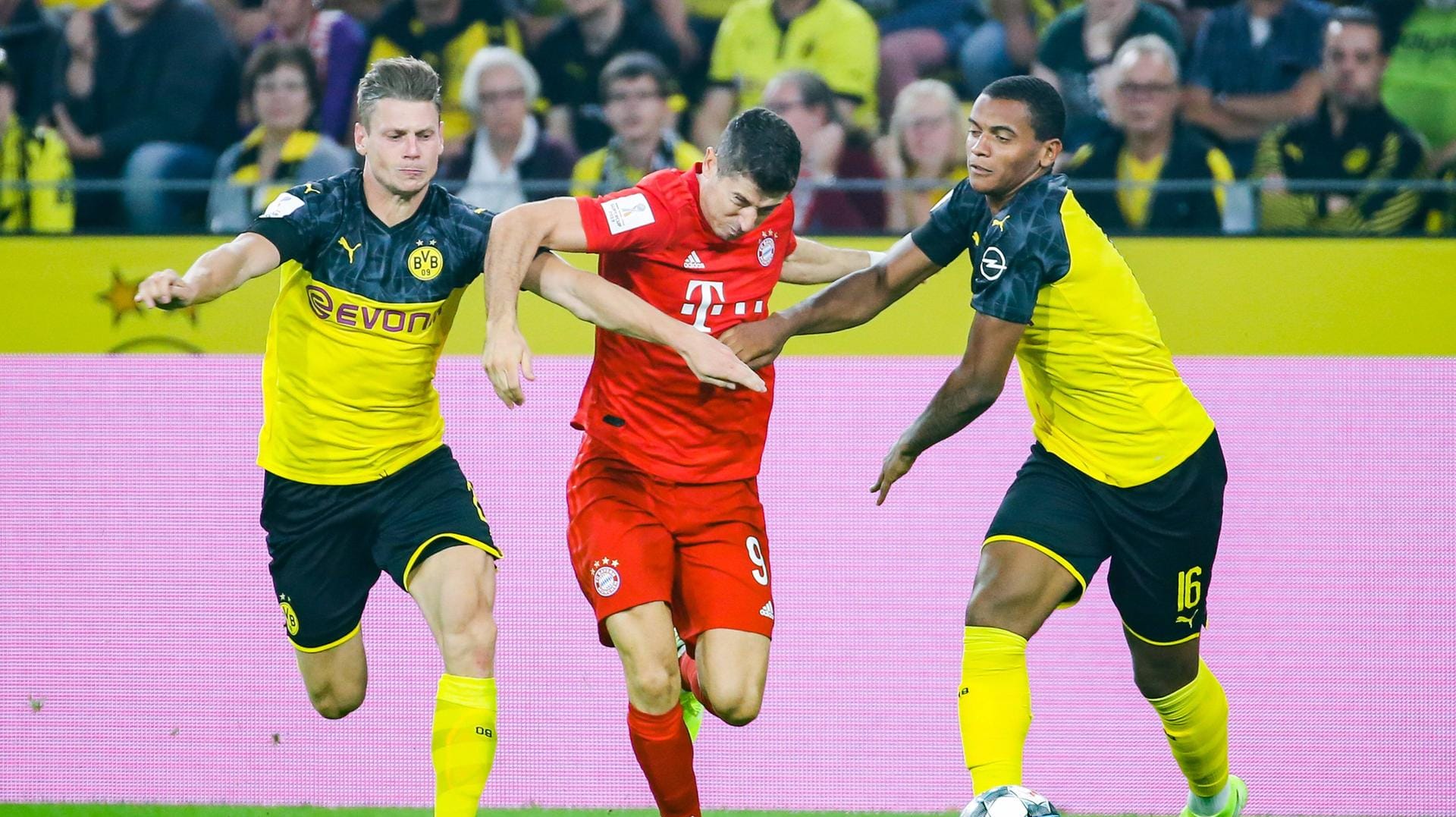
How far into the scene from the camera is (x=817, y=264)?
14.3 ft

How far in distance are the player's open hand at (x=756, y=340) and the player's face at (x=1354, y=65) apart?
425 cm

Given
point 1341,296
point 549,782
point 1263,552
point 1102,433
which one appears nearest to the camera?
point 1102,433

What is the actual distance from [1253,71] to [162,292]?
18.3ft

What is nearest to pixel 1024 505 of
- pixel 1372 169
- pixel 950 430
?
pixel 950 430

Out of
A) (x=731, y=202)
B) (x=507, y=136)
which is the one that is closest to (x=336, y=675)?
(x=731, y=202)

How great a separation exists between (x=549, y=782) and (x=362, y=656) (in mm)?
810

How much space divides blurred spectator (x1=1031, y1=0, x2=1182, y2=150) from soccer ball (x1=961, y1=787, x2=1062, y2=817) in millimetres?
4396

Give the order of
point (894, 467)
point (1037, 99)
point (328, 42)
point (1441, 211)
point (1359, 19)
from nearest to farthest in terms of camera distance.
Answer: point (1037, 99) → point (894, 467) → point (1441, 211) → point (1359, 19) → point (328, 42)

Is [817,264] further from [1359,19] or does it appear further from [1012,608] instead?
[1359,19]

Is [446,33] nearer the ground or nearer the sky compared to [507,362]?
nearer the ground

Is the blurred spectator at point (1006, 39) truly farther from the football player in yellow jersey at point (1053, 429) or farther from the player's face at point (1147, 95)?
the football player in yellow jersey at point (1053, 429)

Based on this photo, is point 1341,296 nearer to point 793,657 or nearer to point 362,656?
point 793,657

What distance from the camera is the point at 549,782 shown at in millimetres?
4906

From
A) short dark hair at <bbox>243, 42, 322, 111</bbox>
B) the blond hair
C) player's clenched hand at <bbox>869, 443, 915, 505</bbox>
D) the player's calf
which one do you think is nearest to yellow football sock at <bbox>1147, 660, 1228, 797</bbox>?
player's clenched hand at <bbox>869, 443, 915, 505</bbox>
